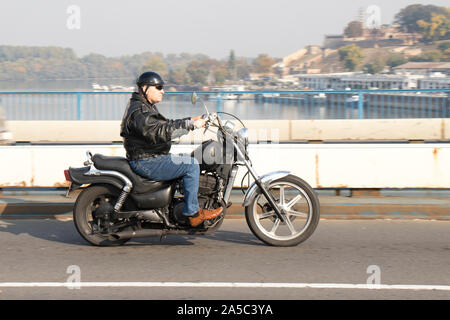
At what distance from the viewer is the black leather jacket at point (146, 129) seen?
19.9 feet

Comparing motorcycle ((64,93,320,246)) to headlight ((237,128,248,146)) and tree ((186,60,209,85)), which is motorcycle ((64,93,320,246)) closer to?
headlight ((237,128,248,146))

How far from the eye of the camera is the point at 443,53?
5962 centimetres

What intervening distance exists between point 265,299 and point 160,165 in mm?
1920

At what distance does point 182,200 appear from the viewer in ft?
20.5

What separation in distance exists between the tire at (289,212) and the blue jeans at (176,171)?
584 millimetres

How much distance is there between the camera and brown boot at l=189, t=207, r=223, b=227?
615cm

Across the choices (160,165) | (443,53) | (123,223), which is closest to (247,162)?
(160,165)

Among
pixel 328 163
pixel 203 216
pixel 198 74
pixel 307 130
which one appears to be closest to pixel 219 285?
pixel 203 216

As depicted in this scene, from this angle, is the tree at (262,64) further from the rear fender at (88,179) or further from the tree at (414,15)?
the tree at (414,15)

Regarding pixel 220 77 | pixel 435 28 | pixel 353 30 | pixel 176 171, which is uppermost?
pixel 435 28

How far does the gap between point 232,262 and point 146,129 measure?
1.41m

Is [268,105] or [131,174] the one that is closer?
[131,174]

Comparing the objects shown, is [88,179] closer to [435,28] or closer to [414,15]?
[435,28]

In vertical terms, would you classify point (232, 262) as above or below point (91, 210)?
below
